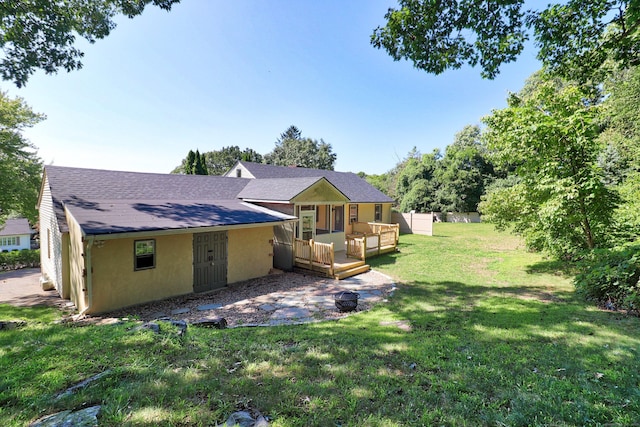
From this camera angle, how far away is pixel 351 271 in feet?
37.3

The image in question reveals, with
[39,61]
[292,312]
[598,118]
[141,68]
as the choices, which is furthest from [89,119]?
[598,118]

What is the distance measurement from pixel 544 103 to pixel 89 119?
761 inches

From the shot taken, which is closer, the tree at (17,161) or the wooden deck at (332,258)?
the wooden deck at (332,258)

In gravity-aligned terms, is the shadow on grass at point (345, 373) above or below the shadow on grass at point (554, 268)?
above

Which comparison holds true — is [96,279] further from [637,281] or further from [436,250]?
[436,250]

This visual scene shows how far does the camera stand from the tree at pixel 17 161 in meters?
15.8

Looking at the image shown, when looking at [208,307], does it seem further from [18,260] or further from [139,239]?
[18,260]

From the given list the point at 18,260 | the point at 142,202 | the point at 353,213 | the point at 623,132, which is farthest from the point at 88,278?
the point at 623,132

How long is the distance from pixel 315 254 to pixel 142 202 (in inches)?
265

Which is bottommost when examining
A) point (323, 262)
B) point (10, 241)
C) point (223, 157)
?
point (10, 241)

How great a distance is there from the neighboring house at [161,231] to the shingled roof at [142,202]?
0.03 meters

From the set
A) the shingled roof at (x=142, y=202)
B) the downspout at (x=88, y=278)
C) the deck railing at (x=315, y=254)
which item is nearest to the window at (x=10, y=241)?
the shingled roof at (x=142, y=202)

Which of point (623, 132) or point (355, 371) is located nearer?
point (355, 371)

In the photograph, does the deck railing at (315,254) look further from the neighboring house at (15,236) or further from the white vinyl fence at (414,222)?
the neighboring house at (15,236)
